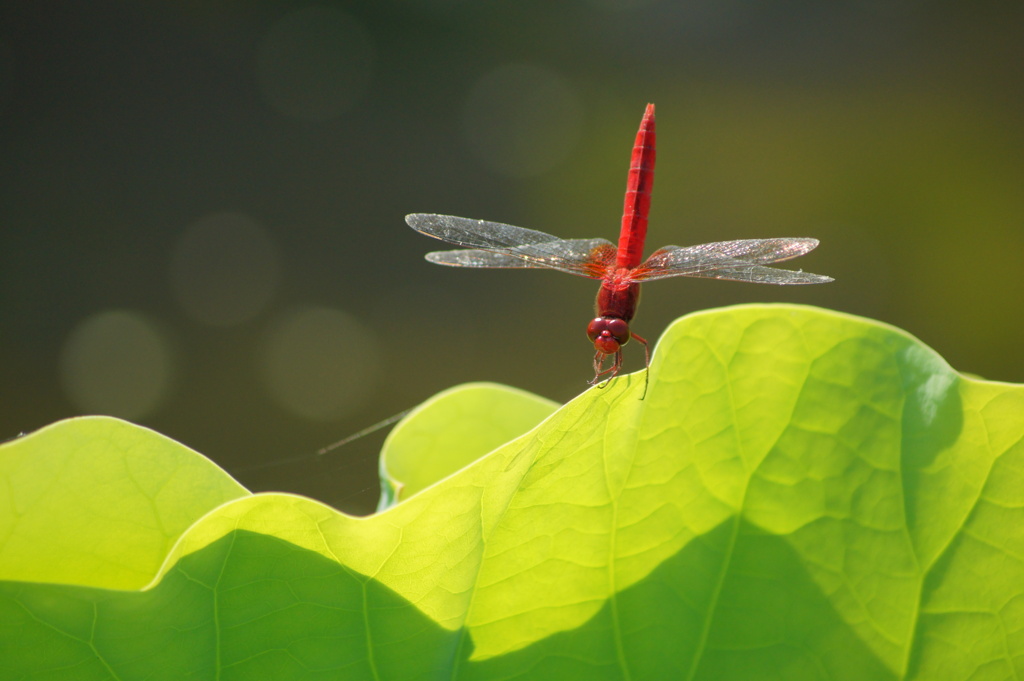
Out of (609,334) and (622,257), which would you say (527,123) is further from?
(609,334)

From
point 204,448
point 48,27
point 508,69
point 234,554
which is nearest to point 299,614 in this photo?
point 234,554

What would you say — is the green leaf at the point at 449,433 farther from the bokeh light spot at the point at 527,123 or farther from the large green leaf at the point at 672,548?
the bokeh light spot at the point at 527,123

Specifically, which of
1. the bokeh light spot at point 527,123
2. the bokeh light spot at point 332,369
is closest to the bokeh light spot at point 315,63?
the bokeh light spot at point 527,123

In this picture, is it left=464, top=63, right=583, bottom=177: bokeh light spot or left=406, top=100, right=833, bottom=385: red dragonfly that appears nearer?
left=406, top=100, right=833, bottom=385: red dragonfly

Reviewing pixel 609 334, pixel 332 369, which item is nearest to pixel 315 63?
pixel 332 369

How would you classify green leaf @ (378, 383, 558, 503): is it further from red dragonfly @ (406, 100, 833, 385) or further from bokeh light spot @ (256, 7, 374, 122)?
bokeh light spot @ (256, 7, 374, 122)

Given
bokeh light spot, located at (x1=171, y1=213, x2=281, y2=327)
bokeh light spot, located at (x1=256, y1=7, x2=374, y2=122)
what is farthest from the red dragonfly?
bokeh light spot, located at (x1=256, y1=7, x2=374, y2=122)
